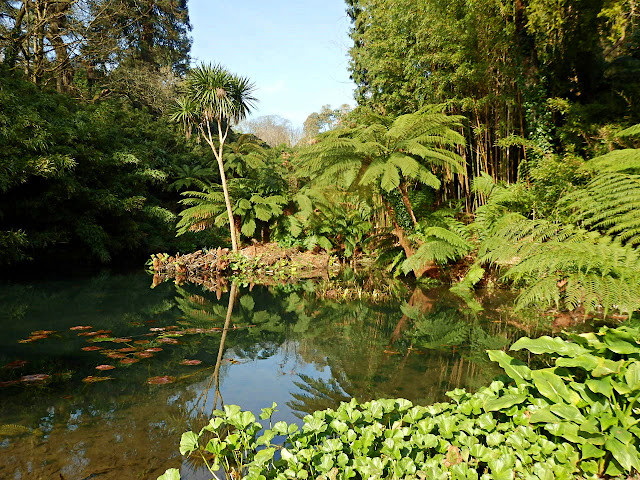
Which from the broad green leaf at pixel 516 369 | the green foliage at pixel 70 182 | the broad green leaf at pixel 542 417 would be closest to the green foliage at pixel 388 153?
the broad green leaf at pixel 516 369

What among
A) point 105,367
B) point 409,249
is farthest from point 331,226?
point 105,367

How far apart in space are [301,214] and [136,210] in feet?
13.4

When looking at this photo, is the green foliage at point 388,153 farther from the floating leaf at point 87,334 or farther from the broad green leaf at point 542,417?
the broad green leaf at point 542,417

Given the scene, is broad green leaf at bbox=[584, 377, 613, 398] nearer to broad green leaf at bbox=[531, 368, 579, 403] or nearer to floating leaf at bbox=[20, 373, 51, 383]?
broad green leaf at bbox=[531, 368, 579, 403]

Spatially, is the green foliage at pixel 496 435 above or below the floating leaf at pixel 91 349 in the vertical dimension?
above

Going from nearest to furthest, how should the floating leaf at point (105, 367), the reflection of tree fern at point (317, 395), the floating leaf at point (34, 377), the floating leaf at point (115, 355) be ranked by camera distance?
the reflection of tree fern at point (317, 395) < the floating leaf at point (34, 377) < the floating leaf at point (105, 367) < the floating leaf at point (115, 355)

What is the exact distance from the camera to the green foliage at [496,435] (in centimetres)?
117

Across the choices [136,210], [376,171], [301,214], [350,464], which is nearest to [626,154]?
[376,171]

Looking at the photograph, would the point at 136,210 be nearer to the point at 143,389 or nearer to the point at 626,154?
the point at 143,389

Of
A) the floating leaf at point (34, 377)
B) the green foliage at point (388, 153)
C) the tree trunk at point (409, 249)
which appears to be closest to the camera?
the floating leaf at point (34, 377)

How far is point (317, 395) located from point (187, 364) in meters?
0.98

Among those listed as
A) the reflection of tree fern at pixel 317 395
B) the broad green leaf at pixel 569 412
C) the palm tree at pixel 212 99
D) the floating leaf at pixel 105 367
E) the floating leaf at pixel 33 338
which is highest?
the palm tree at pixel 212 99

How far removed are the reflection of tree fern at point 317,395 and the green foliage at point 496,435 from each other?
50cm

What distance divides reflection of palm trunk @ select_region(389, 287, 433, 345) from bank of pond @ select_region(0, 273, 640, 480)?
44mm
